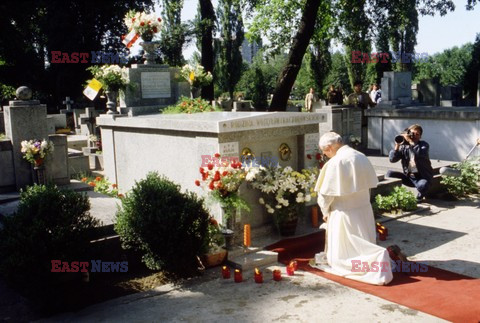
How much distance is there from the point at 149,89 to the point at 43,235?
7.06 metres

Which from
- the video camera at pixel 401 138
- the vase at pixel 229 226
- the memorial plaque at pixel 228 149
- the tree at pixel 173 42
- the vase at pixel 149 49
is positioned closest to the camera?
the vase at pixel 229 226

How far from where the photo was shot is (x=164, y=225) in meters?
5.79

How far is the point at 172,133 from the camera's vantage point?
8078 mm

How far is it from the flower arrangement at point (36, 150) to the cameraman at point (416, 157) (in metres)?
6.52

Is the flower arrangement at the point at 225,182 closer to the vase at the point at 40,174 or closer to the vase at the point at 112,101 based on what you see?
the vase at the point at 40,174

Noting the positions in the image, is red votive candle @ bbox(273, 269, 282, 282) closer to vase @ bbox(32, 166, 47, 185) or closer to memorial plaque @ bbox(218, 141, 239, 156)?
memorial plaque @ bbox(218, 141, 239, 156)

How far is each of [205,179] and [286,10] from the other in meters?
15.8

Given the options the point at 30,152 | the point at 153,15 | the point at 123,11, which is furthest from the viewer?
the point at 123,11

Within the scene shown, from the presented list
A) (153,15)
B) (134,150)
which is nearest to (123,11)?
(153,15)

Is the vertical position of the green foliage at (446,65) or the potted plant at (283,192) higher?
the green foliage at (446,65)

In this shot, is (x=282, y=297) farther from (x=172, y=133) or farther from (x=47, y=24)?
(x=47, y=24)

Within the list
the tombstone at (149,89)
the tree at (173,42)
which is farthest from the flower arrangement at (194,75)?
the tree at (173,42)

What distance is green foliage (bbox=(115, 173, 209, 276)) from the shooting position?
19.2 ft

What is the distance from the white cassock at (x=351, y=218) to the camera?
595 centimetres
